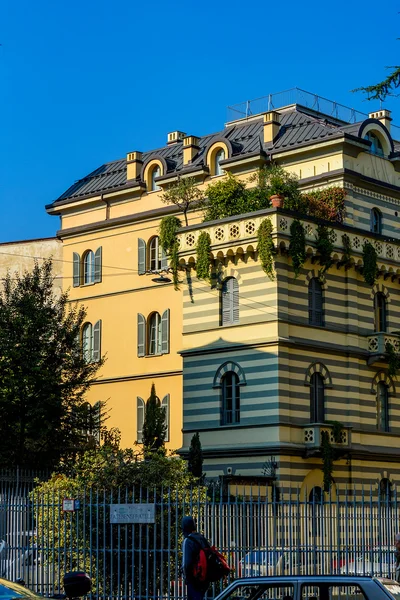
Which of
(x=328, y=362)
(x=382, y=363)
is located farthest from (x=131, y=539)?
(x=382, y=363)

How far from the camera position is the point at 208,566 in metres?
17.5

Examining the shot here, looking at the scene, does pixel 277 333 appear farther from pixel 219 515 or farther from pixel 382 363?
pixel 219 515

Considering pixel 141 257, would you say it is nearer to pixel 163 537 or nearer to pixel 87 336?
pixel 87 336

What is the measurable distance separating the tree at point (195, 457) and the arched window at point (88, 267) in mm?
14672

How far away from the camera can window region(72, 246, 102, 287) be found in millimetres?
53156

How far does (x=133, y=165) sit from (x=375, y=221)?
12.8 metres

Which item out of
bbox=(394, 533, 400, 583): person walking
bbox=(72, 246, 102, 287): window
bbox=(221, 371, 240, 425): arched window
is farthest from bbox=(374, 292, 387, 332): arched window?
bbox=(394, 533, 400, 583): person walking

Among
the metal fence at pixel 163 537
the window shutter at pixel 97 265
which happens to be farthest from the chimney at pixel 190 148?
the metal fence at pixel 163 537

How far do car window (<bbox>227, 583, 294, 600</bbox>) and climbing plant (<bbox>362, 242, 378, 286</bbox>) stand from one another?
102 feet

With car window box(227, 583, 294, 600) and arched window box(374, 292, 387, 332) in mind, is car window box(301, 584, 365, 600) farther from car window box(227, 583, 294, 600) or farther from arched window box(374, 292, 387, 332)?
arched window box(374, 292, 387, 332)

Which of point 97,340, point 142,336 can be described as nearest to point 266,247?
point 142,336

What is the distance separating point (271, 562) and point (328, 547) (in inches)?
42.5

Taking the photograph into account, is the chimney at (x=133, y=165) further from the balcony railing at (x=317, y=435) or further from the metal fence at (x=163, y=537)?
the metal fence at (x=163, y=537)

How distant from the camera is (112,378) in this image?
51.0 metres
